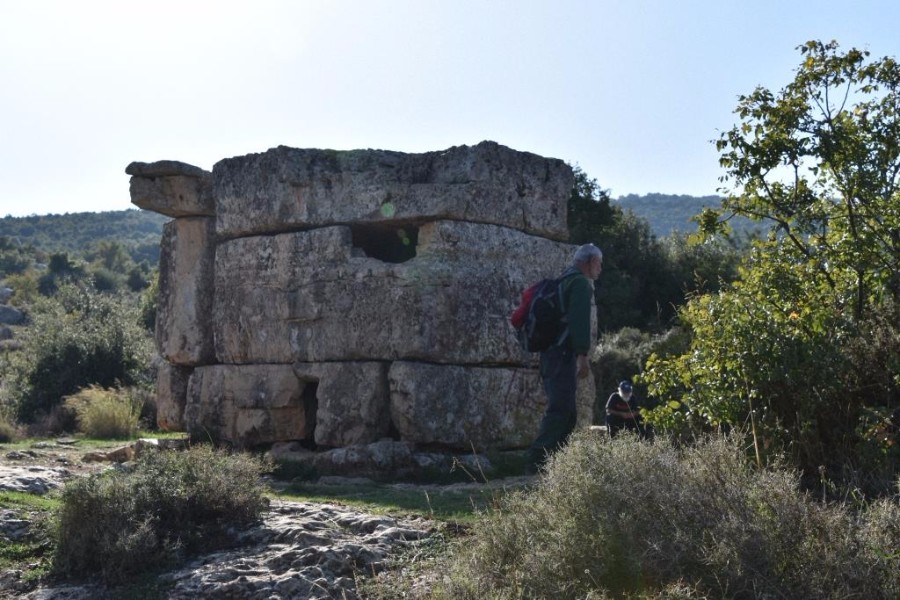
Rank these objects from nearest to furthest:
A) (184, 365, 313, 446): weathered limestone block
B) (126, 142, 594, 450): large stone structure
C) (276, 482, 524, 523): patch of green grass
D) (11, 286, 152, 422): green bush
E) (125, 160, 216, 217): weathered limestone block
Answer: (276, 482, 524, 523): patch of green grass → (126, 142, 594, 450): large stone structure → (184, 365, 313, 446): weathered limestone block → (125, 160, 216, 217): weathered limestone block → (11, 286, 152, 422): green bush

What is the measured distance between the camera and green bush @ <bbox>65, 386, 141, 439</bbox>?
→ 40.3 feet

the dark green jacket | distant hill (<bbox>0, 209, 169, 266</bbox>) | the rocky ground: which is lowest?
the rocky ground

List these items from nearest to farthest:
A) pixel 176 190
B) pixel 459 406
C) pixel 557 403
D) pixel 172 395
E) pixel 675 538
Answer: pixel 675 538 → pixel 557 403 → pixel 459 406 → pixel 176 190 → pixel 172 395

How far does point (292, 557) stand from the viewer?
542cm

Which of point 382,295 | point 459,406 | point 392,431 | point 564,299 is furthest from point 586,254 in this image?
point 392,431

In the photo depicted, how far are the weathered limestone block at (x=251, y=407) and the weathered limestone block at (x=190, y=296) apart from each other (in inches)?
17.7

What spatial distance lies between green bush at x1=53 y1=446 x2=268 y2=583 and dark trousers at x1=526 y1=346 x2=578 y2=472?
2.00 meters

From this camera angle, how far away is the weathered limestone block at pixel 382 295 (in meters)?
9.01

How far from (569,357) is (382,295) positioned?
7.88 ft

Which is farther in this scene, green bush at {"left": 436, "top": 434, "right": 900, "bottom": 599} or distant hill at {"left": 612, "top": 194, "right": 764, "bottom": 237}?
distant hill at {"left": 612, "top": 194, "right": 764, "bottom": 237}

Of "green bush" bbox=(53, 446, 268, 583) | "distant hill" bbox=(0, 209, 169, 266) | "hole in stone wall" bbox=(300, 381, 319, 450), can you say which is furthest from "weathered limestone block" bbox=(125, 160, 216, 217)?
"distant hill" bbox=(0, 209, 169, 266)

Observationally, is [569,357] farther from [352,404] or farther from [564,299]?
[352,404]

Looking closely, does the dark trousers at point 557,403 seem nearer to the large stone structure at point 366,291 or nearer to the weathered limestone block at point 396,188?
the large stone structure at point 366,291

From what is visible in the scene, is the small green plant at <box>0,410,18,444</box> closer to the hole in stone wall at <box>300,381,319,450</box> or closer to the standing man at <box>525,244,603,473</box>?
the hole in stone wall at <box>300,381,319,450</box>
